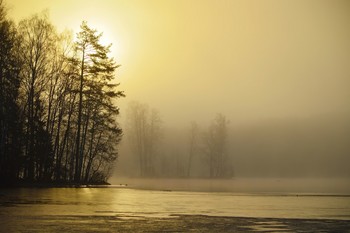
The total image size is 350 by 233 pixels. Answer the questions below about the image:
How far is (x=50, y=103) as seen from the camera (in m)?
45.4

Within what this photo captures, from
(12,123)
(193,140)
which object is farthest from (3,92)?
(193,140)

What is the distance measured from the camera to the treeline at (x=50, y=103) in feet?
123

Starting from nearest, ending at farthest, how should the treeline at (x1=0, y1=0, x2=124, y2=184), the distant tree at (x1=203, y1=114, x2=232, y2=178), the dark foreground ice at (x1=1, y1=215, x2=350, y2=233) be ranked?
the dark foreground ice at (x1=1, y1=215, x2=350, y2=233), the treeline at (x1=0, y1=0, x2=124, y2=184), the distant tree at (x1=203, y1=114, x2=232, y2=178)

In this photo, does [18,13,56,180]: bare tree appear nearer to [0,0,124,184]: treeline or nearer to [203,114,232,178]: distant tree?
[0,0,124,184]: treeline

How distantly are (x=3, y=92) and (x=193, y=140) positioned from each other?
78516 millimetres

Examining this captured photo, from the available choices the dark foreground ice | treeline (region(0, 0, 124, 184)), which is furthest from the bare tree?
the dark foreground ice

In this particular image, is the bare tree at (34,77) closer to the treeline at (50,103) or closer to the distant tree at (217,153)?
the treeline at (50,103)

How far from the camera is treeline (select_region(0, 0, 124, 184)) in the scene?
37469 mm

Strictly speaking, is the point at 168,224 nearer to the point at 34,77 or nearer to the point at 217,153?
the point at 34,77

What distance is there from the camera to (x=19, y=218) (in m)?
15.4

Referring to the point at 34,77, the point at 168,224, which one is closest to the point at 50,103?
the point at 34,77

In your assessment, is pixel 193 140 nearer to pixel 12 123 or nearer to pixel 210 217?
pixel 12 123

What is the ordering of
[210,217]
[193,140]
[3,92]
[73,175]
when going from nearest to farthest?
1. [210,217]
2. [3,92]
3. [73,175]
4. [193,140]

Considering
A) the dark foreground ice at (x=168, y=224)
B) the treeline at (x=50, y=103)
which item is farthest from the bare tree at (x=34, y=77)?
the dark foreground ice at (x=168, y=224)
